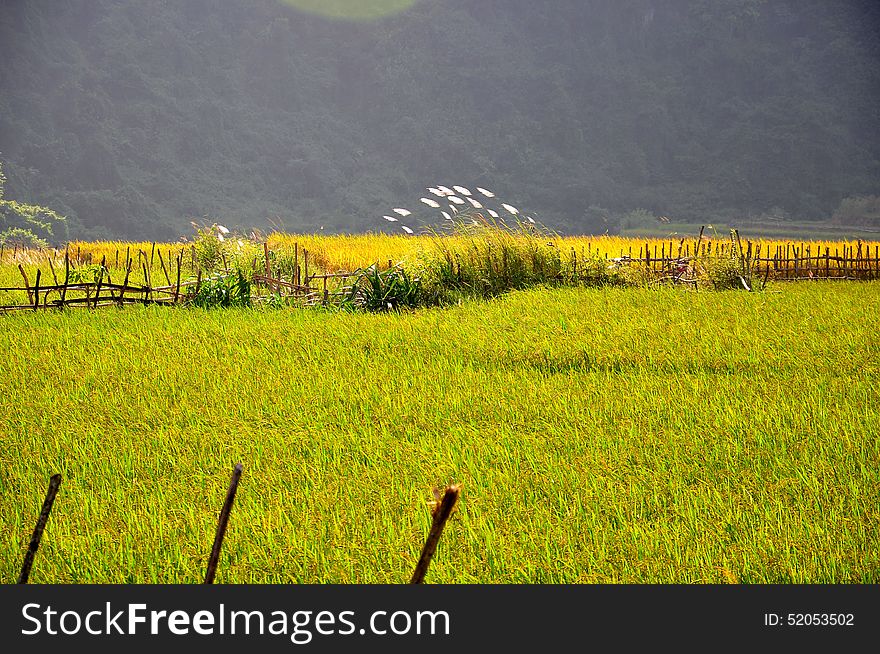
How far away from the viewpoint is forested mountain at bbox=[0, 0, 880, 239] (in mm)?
46781

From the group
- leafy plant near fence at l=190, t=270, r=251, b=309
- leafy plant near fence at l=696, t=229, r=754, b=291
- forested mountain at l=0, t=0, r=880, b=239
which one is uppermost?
forested mountain at l=0, t=0, r=880, b=239

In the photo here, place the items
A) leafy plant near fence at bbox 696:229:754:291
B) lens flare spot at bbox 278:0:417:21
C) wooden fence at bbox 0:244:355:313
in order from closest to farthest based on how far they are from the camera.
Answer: wooden fence at bbox 0:244:355:313 → leafy plant near fence at bbox 696:229:754:291 → lens flare spot at bbox 278:0:417:21

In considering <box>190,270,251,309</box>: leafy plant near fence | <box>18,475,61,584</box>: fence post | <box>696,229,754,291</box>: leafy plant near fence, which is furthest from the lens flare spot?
<box>18,475,61,584</box>: fence post

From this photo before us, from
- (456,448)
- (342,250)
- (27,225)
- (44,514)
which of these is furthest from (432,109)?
(44,514)

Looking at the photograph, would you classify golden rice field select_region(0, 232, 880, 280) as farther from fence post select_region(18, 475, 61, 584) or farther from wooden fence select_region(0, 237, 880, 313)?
fence post select_region(18, 475, 61, 584)

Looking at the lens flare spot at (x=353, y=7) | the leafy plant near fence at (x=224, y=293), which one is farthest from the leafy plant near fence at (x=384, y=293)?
the lens flare spot at (x=353, y=7)

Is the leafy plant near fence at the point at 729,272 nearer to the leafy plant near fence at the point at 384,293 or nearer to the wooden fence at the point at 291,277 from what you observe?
the wooden fence at the point at 291,277

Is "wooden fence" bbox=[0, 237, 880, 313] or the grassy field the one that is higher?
"wooden fence" bbox=[0, 237, 880, 313]

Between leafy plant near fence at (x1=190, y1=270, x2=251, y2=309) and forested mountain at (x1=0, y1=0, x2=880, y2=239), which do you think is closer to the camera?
leafy plant near fence at (x1=190, y1=270, x2=251, y2=309)

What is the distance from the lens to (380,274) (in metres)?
10.9

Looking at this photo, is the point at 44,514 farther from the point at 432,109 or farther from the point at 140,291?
the point at 432,109

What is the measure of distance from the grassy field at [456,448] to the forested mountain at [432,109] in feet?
117

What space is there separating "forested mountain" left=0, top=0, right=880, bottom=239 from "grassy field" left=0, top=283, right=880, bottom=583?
35538 mm

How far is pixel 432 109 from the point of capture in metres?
55.8
